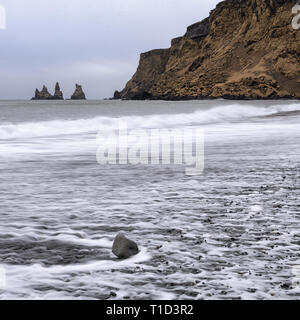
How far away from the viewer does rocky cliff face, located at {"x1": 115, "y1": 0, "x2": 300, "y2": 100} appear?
300 feet

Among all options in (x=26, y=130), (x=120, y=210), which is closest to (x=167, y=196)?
(x=120, y=210)

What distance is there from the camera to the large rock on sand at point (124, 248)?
2900 mm

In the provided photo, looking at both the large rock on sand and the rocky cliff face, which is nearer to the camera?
the large rock on sand

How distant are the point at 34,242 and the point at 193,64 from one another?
372ft
